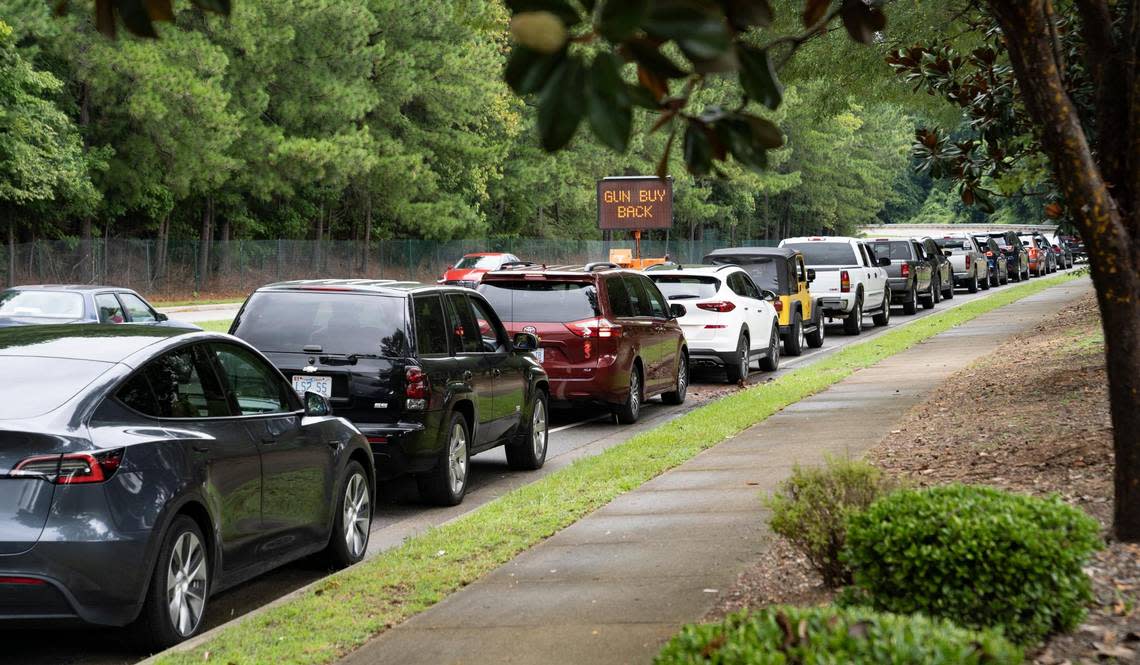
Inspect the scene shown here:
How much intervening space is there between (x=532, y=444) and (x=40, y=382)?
7019 mm

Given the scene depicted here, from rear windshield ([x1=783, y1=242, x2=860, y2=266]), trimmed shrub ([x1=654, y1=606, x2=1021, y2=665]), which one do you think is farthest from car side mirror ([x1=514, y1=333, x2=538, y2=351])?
rear windshield ([x1=783, y1=242, x2=860, y2=266])

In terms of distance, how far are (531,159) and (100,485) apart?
6131 cm

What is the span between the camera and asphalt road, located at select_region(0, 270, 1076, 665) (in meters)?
7.10

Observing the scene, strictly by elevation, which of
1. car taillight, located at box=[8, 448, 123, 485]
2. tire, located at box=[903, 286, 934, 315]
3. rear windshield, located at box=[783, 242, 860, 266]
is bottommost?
tire, located at box=[903, 286, 934, 315]

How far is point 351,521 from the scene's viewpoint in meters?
9.16

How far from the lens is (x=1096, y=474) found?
28.2 ft

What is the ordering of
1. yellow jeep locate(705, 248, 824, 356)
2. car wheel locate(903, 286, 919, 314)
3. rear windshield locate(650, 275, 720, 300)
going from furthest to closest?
car wheel locate(903, 286, 919, 314)
yellow jeep locate(705, 248, 824, 356)
rear windshield locate(650, 275, 720, 300)

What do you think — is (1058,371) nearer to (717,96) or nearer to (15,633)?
(15,633)

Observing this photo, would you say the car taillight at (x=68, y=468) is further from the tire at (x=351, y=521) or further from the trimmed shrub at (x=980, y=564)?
the trimmed shrub at (x=980, y=564)

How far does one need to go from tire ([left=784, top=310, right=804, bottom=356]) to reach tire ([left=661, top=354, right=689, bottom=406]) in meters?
7.09

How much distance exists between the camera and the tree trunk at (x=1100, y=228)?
6.66 meters

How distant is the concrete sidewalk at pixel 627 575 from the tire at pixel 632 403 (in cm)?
343

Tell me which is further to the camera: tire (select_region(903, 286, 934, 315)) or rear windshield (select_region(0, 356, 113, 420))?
tire (select_region(903, 286, 934, 315))

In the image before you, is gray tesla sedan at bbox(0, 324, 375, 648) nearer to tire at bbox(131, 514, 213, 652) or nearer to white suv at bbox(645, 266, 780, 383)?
tire at bbox(131, 514, 213, 652)
